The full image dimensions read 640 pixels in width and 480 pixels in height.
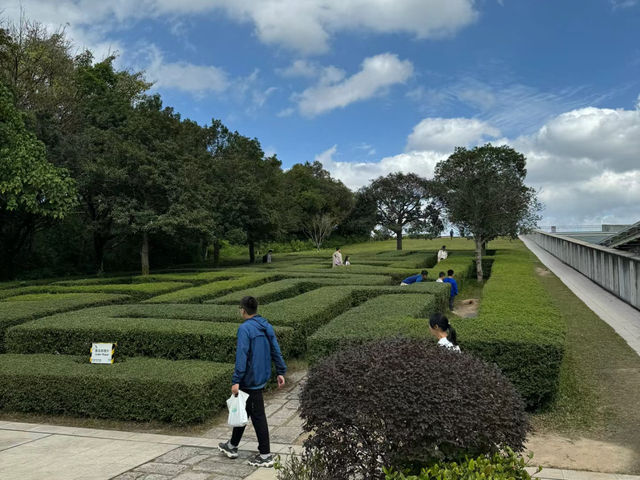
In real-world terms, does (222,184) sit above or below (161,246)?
above

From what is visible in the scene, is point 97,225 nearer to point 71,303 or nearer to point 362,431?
point 71,303

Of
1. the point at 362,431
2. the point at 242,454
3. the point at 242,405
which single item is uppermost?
the point at 362,431

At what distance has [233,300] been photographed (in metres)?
A: 12.6

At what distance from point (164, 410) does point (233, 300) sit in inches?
228

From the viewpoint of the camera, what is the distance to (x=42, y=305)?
12109 millimetres

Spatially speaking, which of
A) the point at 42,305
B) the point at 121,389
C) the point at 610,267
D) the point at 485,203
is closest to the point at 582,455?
the point at 121,389

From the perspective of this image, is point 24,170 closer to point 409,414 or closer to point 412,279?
point 412,279

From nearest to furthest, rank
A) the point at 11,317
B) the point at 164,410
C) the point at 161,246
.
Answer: the point at 164,410
the point at 11,317
the point at 161,246

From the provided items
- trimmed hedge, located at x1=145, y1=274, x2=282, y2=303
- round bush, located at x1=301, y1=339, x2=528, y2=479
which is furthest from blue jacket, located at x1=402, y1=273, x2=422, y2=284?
round bush, located at x1=301, y1=339, x2=528, y2=479

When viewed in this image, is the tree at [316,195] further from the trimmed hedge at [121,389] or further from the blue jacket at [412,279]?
the trimmed hedge at [121,389]

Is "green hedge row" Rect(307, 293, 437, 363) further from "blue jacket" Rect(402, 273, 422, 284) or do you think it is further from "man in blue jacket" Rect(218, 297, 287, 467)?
"blue jacket" Rect(402, 273, 422, 284)

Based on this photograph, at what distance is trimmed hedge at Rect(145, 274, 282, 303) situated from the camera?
1333 cm

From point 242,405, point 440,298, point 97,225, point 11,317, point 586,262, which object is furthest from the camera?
point 586,262

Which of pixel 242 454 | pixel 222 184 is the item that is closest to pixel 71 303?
pixel 242 454
